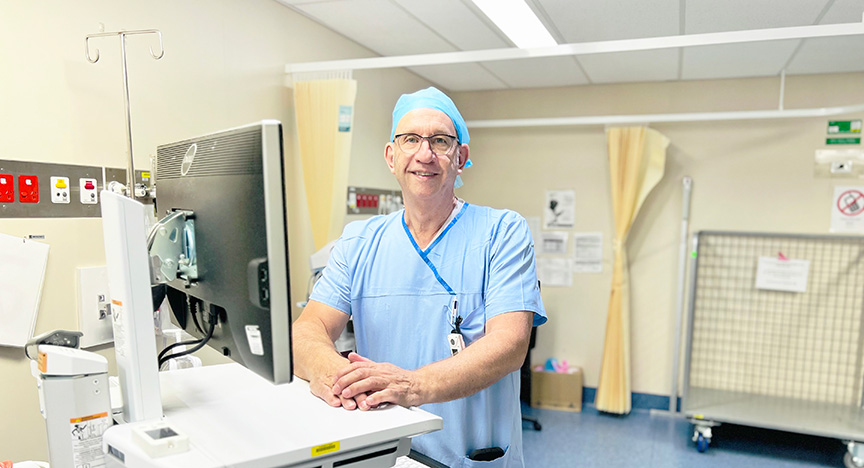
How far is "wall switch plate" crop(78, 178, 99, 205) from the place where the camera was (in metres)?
2.04

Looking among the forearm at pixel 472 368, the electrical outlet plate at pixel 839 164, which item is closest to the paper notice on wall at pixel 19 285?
the forearm at pixel 472 368

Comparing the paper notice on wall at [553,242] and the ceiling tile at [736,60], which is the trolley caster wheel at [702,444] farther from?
the ceiling tile at [736,60]

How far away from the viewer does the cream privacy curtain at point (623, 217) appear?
419 centimetres

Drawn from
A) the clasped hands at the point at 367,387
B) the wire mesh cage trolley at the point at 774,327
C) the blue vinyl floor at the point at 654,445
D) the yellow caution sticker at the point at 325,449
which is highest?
the clasped hands at the point at 367,387

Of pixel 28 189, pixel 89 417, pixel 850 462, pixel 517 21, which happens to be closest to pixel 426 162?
pixel 89 417

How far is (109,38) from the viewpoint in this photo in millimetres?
2104

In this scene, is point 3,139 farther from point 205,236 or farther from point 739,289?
point 739,289

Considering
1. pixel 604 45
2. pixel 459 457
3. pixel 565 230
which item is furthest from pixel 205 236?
pixel 565 230

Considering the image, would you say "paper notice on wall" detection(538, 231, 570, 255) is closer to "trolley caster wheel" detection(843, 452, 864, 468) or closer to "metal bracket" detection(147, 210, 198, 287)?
"trolley caster wheel" detection(843, 452, 864, 468)

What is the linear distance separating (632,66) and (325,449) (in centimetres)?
381

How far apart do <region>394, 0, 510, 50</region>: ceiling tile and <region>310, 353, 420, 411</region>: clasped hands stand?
222 centimetres

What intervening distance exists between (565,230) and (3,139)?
12.7 feet

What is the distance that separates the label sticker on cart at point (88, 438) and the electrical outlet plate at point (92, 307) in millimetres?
1242

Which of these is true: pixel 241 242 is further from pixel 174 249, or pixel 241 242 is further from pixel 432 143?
pixel 432 143
